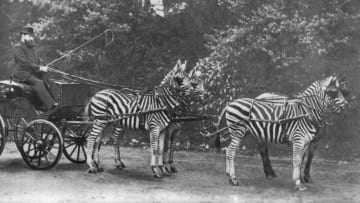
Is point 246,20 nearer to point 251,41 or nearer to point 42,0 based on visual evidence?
point 251,41

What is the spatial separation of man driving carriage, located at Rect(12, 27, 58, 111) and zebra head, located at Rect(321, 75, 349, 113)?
5071 mm

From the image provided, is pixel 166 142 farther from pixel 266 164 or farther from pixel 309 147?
pixel 309 147

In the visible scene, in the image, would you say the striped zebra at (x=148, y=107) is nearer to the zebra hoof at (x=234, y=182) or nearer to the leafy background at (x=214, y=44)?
the zebra hoof at (x=234, y=182)

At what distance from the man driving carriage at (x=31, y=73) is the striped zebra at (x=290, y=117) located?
3490 mm

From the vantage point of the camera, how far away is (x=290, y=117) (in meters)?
9.44

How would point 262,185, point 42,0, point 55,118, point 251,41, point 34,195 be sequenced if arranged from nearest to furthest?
1. point 34,195
2. point 262,185
3. point 55,118
4. point 251,41
5. point 42,0

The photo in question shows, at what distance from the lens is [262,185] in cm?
968

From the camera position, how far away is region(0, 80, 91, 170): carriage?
10.0 m

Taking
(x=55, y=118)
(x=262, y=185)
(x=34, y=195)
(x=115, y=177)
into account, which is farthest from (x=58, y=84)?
(x=262, y=185)

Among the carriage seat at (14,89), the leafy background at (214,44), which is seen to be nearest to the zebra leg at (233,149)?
the leafy background at (214,44)

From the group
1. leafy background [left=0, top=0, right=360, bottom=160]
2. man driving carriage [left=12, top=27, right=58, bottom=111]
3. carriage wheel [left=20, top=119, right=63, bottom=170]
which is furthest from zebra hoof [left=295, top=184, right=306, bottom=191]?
man driving carriage [left=12, top=27, right=58, bottom=111]

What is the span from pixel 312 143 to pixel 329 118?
565 millimetres

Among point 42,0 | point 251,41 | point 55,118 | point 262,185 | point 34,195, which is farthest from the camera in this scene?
point 42,0

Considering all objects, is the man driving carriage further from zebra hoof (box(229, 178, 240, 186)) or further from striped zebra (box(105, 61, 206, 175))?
zebra hoof (box(229, 178, 240, 186))
